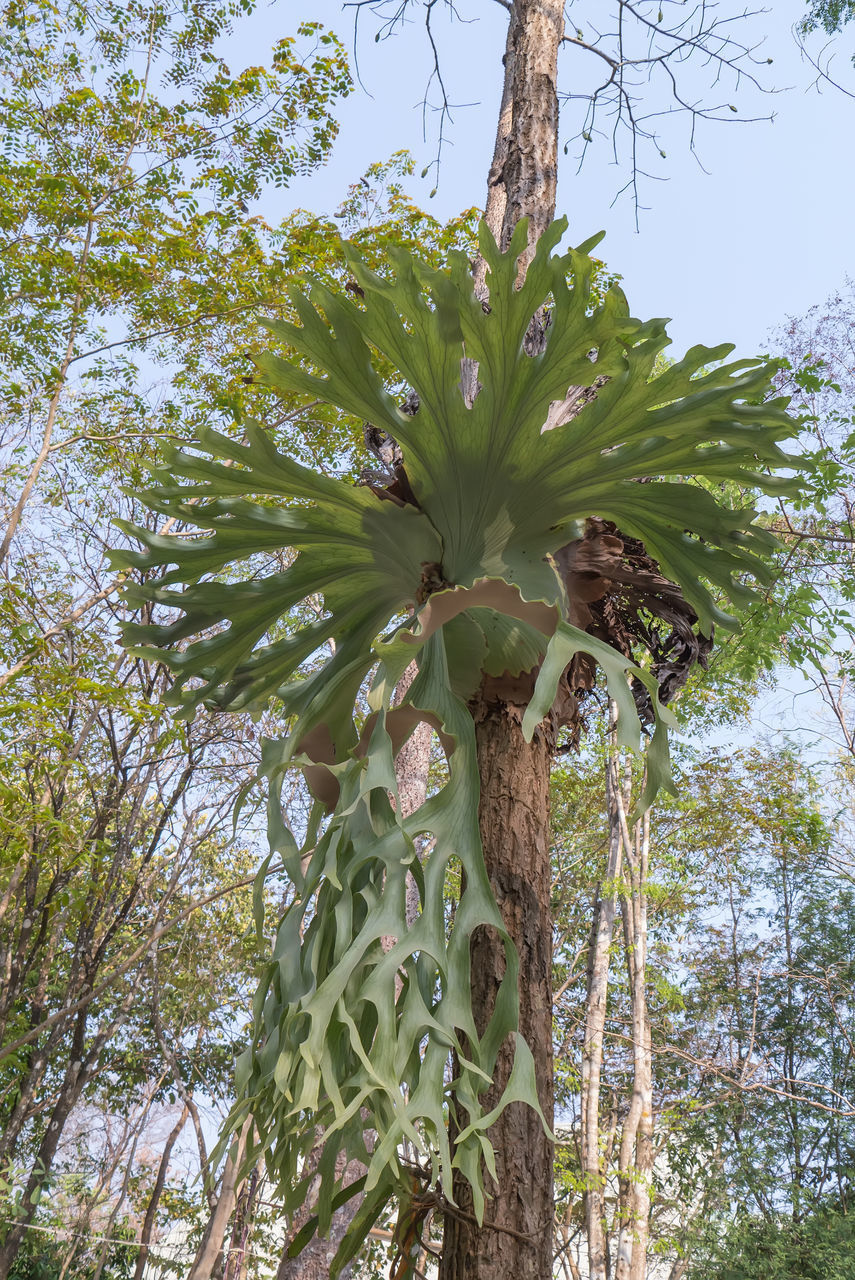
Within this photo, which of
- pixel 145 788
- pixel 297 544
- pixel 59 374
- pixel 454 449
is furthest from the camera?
pixel 145 788

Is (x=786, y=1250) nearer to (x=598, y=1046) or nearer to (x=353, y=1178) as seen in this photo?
(x=598, y=1046)

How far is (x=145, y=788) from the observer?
7164 millimetres

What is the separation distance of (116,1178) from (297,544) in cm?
1677

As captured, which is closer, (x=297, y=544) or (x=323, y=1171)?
(x=323, y=1171)

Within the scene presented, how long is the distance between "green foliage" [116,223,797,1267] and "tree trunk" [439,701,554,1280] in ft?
0.24

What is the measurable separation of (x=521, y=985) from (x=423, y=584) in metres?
0.69

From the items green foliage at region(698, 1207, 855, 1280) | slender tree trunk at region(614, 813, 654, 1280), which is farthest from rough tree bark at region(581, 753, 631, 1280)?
green foliage at region(698, 1207, 855, 1280)

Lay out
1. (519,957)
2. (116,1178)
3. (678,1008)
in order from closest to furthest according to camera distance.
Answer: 1. (519,957)
2. (678,1008)
3. (116,1178)

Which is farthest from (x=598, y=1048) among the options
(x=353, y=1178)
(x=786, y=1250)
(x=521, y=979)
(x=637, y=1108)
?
(x=521, y=979)

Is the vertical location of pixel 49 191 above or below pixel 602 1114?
above

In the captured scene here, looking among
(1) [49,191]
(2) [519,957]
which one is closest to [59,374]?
(1) [49,191]

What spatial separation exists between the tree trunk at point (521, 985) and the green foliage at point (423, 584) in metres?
0.07

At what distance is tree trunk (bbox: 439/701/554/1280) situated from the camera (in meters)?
1.27

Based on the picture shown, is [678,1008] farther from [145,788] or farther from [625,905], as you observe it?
[145,788]
